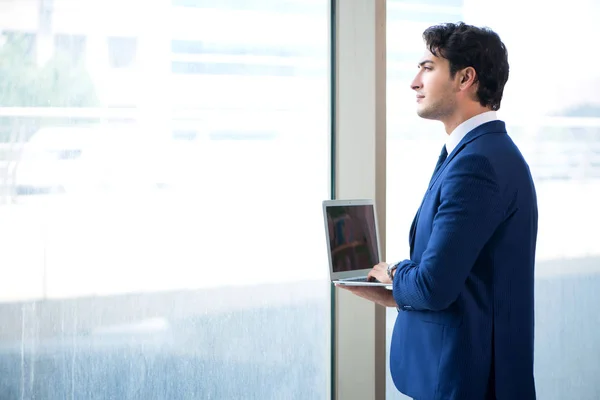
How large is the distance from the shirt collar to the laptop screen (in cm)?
32

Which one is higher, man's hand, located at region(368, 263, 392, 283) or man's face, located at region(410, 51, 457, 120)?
man's face, located at region(410, 51, 457, 120)

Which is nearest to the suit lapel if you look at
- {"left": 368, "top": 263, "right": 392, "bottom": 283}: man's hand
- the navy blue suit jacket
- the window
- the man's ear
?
the navy blue suit jacket

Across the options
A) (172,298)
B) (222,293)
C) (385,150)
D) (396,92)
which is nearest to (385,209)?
(385,150)

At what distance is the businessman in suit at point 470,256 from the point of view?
1523 millimetres

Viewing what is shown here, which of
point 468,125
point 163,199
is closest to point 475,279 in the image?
point 468,125

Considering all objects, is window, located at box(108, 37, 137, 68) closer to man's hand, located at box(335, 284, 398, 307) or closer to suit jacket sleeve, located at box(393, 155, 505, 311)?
man's hand, located at box(335, 284, 398, 307)

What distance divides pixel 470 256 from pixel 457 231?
6cm

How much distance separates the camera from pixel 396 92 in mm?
2428

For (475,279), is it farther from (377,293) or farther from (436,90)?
(436,90)

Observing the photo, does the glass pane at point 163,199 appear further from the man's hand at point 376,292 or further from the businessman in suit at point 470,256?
the businessman in suit at point 470,256

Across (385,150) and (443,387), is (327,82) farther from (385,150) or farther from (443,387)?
(443,387)

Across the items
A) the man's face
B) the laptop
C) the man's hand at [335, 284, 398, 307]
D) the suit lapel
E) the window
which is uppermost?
the window

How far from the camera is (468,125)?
1.70m

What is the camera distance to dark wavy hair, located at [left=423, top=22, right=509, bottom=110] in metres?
1.70
